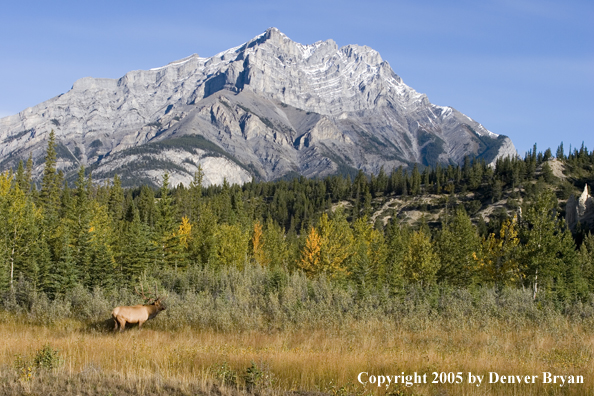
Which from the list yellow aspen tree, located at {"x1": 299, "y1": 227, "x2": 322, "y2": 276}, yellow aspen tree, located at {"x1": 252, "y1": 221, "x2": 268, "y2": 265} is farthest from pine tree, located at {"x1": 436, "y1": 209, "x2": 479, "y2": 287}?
yellow aspen tree, located at {"x1": 252, "y1": 221, "x2": 268, "y2": 265}

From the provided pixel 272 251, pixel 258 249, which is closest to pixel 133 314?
pixel 272 251

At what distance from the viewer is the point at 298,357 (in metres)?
10.4

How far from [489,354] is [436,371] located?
258cm

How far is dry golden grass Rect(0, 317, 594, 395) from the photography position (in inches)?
332

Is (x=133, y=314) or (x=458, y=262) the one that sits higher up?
(x=133, y=314)

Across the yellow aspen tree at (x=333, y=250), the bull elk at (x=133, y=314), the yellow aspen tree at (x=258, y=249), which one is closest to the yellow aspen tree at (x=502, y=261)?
the yellow aspen tree at (x=333, y=250)

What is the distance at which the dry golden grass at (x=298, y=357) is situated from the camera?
8.44m

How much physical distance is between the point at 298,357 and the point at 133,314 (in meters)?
6.79

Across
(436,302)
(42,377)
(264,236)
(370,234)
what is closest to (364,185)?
(264,236)

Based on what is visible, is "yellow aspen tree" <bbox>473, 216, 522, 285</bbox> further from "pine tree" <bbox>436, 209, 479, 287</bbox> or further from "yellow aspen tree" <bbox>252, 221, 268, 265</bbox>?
"yellow aspen tree" <bbox>252, 221, 268, 265</bbox>

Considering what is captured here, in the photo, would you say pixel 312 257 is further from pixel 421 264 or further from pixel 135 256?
pixel 135 256

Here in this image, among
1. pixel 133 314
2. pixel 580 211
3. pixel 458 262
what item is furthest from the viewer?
pixel 580 211

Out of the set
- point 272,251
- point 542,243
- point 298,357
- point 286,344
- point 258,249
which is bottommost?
point 272,251

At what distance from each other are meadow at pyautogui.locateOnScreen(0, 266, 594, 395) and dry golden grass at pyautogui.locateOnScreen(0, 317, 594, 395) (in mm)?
37
